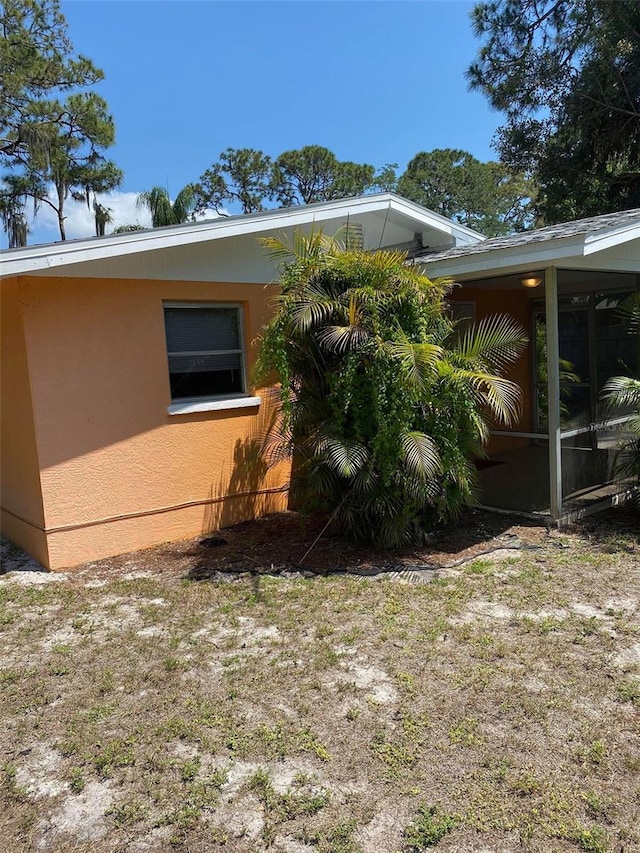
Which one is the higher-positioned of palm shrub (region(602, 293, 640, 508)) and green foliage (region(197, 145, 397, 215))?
green foliage (region(197, 145, 397, 215))

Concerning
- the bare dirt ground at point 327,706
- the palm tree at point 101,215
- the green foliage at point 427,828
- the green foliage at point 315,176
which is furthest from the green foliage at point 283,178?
the green foliage at point 427,828

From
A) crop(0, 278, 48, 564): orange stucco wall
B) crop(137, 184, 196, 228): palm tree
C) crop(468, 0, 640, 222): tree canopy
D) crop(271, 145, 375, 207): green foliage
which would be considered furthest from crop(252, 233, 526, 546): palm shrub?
crop(271, 145, 375, 207): green foliage

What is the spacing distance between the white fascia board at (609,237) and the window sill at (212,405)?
390cm

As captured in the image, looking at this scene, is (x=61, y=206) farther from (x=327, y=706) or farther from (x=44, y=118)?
(x=327, y=706)

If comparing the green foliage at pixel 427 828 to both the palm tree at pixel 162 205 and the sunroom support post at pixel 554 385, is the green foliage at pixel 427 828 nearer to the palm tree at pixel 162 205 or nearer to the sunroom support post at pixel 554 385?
the sunroom support post at pixel 554 385

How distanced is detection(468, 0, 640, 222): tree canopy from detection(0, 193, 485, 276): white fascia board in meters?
9.95

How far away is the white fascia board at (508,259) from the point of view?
216 inches

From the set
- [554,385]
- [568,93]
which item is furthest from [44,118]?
[554,385]

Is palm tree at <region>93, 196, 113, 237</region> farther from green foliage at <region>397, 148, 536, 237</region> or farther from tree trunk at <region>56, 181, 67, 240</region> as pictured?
green foliage at <region>397, 148, 536, 237</region>

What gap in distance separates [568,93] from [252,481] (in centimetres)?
1475

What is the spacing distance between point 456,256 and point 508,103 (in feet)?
42.4

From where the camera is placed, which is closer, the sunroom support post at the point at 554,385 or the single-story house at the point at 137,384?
the single-story house at the point at 137,384

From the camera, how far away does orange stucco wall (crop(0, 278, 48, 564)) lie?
5.69 meters

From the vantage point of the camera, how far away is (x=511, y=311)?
8.84 m
